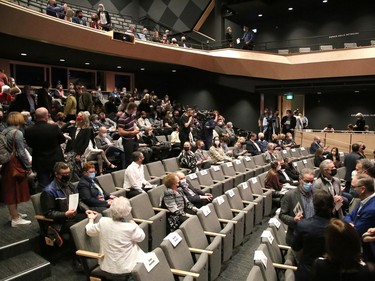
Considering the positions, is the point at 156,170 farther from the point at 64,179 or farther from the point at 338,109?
the point at 338,109

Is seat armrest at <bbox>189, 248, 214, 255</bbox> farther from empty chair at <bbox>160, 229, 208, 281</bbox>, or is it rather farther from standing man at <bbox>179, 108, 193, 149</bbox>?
standing man at <bbox>179, 108, 193, 149</bbox>

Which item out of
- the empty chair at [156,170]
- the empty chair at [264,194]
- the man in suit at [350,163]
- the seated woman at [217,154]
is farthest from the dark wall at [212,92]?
the empty chair at [264,194]

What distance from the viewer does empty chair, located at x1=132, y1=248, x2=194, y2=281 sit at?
6.75ft

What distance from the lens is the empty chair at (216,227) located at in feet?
10.7

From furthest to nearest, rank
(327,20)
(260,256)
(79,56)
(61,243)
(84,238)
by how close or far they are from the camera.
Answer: (327,20) < (79,56) < (61,243) < (84,238) < (260,256)

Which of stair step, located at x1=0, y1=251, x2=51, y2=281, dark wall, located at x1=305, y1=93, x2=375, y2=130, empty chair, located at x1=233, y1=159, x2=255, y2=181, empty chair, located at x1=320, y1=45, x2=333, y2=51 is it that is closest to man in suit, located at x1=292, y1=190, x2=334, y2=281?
stair step, located at x1=0, y1=251, x2=51, y2=281

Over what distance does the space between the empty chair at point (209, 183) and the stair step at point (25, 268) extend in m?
2.51

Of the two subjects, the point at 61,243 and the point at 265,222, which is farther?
the point at 265,222

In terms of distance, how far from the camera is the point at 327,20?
1430cm

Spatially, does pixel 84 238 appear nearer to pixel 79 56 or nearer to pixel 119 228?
pixel 119 228

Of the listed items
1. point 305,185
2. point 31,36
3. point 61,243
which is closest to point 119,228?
point 61,243

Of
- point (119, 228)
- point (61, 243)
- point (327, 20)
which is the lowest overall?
point (61, 243)

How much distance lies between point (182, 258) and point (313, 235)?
1073mm

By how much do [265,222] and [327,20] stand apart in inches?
490
